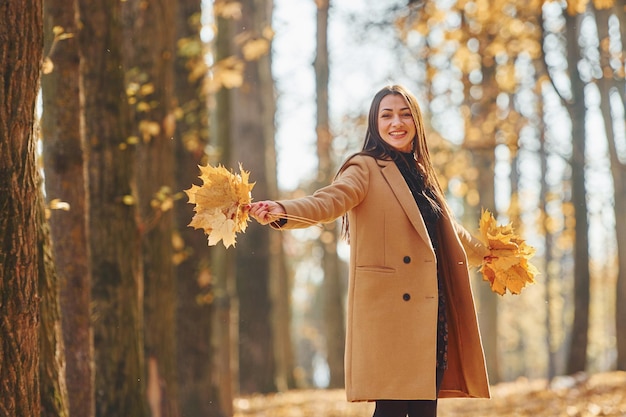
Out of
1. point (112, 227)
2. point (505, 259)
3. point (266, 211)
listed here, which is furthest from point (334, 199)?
→ point (112, 227)

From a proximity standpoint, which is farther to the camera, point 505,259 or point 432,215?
point 505,259

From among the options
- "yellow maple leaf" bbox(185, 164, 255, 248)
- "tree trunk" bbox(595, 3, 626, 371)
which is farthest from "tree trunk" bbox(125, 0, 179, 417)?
"tree trunk" bbox(595, 3, 626, 371)

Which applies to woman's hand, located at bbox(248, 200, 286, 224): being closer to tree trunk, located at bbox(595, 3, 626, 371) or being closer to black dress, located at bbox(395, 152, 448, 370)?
black dress, located at bbox(395, 152, 448, 370)

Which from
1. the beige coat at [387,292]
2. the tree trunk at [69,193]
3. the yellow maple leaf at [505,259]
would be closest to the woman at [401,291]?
the beige coat at [387,292]

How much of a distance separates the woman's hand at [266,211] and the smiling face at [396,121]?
1.00 meters

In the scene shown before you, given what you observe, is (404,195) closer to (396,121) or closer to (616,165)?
(396,121)

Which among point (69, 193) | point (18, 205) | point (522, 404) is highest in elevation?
point (69, 193)

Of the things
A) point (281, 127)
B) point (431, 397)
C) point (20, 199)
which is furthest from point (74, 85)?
point (281, 127)

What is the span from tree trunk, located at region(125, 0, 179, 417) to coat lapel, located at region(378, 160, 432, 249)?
163 inches

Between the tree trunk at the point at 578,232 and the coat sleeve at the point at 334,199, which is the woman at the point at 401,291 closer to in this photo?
the coat sleeve at the point at 334,199

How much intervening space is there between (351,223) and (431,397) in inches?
37.6

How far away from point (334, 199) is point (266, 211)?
421 millimetres

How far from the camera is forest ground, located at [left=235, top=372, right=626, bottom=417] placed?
9.05m

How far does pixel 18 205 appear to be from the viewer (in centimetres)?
403
